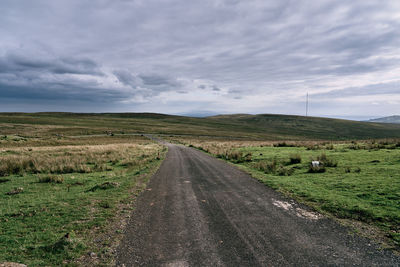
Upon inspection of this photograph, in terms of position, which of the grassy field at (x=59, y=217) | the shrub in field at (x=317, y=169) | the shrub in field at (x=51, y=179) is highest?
the shrub in field at (x=317, y=169)

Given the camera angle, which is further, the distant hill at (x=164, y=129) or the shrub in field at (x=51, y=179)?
the distant hill at (x=164, y=129)

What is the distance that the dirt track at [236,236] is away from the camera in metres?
5.29

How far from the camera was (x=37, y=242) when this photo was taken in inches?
243

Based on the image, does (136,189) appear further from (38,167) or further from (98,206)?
(38,167)

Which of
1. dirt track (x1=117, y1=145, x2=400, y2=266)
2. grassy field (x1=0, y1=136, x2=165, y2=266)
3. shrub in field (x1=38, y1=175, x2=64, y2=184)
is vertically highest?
dirt track (x1=117, y1=145, x2=400, y2=266)

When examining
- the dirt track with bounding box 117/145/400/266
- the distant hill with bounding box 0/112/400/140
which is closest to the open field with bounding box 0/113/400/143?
the distant hill with bounding box 0/112/400/140

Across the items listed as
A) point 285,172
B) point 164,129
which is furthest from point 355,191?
point 164,129

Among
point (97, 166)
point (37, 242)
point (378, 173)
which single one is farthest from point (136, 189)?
point (378, 173)

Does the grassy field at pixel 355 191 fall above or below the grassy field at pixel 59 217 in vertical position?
above

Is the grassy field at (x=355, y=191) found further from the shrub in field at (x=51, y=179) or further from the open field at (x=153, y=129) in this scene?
the open field at (x=153, y=129)

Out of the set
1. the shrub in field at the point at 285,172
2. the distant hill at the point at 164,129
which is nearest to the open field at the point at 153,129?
the distant hill at the point at 164,129

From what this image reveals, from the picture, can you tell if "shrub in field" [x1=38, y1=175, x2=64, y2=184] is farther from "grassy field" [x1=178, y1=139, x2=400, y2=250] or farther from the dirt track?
"grassy field" [x1=178, y1=139, x2=400, y2=250]

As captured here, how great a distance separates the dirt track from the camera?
5.29 metres

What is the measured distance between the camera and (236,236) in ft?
21.2
